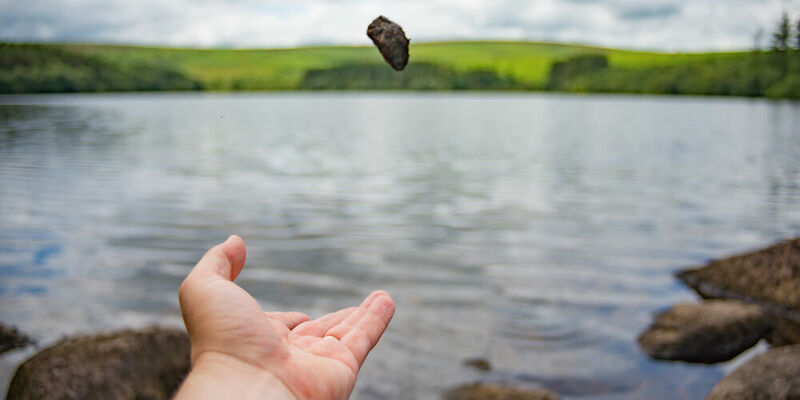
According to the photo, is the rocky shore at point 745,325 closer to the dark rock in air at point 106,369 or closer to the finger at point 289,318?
the finger at point 289,318

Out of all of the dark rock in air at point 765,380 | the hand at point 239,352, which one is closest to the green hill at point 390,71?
the dark rock in air at point 765,380

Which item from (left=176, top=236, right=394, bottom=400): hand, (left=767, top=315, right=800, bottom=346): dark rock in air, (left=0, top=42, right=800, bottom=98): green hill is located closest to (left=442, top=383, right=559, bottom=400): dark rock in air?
(left=767, top=315, right=800, bottom=346): dark rock in air

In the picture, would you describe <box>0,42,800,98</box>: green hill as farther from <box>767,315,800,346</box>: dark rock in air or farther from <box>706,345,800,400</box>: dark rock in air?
<box>706,345,800,400</box>: dark rock in air

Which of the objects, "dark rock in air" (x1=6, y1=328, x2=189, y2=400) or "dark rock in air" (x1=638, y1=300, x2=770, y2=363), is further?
"dark rock in air" (x1=638, y1=300, x2=770, y2=363)

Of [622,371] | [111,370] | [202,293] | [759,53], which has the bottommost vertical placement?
[622,371]

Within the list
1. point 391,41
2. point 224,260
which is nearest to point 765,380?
point 391,41

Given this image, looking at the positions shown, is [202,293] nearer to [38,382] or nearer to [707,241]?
[38,382]

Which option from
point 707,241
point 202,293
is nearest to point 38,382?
point 202,293
